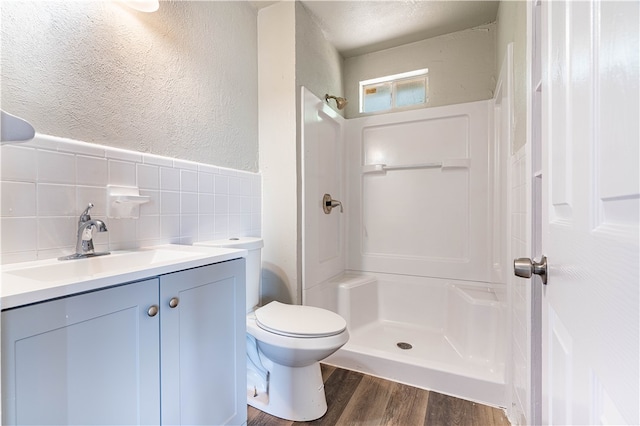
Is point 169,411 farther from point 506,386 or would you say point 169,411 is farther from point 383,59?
point 383,59

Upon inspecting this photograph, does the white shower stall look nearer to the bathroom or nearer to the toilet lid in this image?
the bathroom

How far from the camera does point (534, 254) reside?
0.89m

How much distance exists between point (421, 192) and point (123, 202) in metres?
1.93

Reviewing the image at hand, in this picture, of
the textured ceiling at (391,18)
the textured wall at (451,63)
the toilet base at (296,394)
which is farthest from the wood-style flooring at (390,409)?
the textured ceiling at (391,18)

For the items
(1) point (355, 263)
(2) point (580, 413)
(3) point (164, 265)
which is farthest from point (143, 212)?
(1) point (355, 263)

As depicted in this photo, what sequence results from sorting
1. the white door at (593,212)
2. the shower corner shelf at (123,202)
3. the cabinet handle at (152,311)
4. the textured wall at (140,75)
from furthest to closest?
the shower corner shelf at (123,202)
the textured wall at (140,75)
the cabinet handle at (152,311)
the white door at (593,212)

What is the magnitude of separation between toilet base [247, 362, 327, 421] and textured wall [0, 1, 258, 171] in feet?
3.82

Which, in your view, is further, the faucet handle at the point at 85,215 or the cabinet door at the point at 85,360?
the faucet handle at the point at 85,215

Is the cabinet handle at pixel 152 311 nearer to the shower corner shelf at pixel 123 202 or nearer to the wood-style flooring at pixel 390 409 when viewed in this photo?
the shower corner shelf at pixel 123 202

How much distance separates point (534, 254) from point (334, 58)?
204 centimetres

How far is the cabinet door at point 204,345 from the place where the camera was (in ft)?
2.62

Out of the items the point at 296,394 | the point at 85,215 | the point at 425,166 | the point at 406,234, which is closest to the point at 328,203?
the point at 406,234

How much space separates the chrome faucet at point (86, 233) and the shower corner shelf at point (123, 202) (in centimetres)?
9

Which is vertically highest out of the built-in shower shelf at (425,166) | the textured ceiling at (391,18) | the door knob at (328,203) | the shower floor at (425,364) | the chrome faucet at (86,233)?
the textured ceiling at (391,18)
